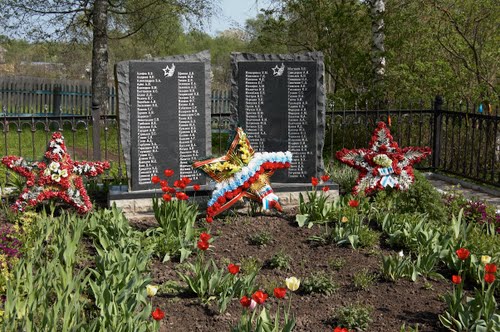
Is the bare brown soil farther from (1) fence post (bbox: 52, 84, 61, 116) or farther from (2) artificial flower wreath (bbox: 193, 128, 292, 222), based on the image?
(1) fence post (bbox: 52, 84, 61, 116)

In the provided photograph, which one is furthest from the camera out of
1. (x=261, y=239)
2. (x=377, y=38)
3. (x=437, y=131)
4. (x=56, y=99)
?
(x=56, y=99)

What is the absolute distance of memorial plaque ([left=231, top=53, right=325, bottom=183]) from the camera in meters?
8.16

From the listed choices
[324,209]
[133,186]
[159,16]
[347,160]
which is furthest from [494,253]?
[159,16]

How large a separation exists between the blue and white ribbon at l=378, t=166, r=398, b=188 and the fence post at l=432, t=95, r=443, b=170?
377 centimetres

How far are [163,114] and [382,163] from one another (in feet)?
9.14

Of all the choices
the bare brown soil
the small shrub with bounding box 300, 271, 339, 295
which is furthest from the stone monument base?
the small shrub with bounding box 300, 271, 339, 295

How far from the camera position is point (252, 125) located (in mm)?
8203

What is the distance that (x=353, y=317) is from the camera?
4.50 metres

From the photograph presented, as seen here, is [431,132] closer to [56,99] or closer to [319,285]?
[319,285]

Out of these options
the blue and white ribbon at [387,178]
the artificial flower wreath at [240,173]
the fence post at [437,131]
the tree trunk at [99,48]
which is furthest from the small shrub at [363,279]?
the tree trunk at [99,48]

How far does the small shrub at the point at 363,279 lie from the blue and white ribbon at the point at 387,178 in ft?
8.30

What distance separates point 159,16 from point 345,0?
6.62 metres

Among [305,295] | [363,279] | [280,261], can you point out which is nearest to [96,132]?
[280,261]

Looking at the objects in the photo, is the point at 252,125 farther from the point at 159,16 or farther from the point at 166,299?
the point at 159,16
